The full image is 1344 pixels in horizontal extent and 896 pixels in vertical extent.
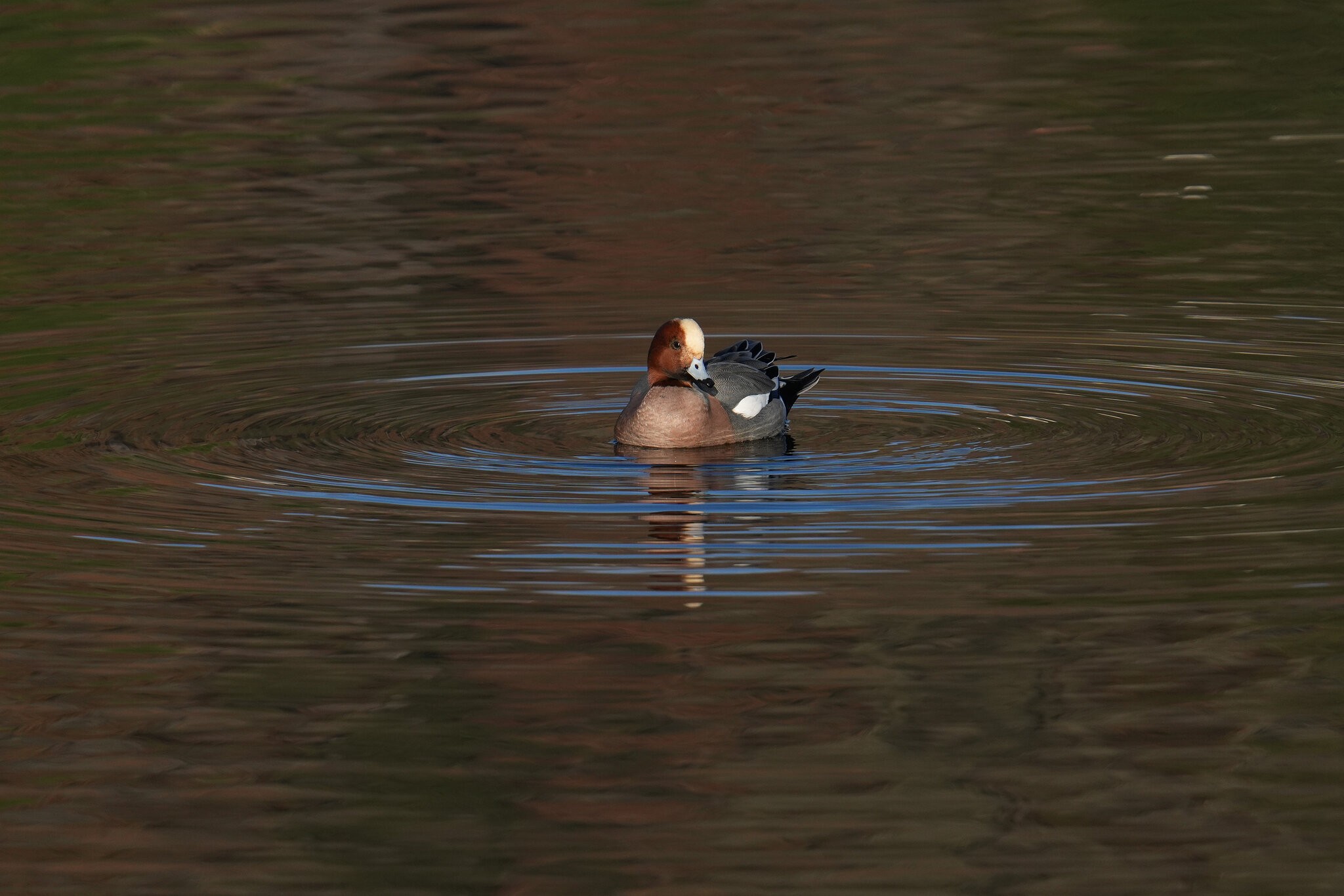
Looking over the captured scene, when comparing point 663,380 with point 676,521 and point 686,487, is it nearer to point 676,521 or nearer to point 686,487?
point 686,487

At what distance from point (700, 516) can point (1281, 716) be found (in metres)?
3.70

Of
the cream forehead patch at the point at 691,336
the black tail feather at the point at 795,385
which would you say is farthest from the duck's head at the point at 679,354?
the black tail feather at the point at 795,385

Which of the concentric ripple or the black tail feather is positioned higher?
the black tail feather

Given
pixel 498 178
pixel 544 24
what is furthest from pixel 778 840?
pixel 544 24

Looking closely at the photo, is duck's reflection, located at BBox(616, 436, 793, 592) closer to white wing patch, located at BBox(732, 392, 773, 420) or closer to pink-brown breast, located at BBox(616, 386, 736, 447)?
pink-brown breast, located at BBox(616, 386, 736, 447)

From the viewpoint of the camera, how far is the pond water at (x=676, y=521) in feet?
25.3

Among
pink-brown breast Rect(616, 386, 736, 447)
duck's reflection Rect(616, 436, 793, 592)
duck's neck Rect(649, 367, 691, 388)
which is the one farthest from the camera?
duck's neck Rect(649, 367, 691, 388)

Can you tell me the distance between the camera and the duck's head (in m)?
13.4

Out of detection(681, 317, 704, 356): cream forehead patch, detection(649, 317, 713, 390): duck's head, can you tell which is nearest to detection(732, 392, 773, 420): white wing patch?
detection(649, 317, 713, 390): duck's head

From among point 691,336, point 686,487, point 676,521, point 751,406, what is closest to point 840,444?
point 751,406

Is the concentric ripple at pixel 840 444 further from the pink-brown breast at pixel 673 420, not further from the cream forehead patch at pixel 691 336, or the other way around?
the cream forehead patch at pixel 691 336

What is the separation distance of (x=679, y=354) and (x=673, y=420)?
40 centimetres

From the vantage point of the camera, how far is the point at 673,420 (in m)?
13.3

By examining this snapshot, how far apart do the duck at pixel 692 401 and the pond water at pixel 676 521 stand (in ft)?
0.56
